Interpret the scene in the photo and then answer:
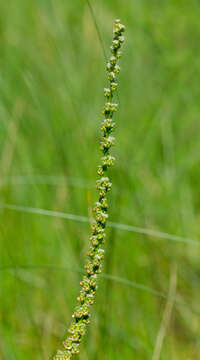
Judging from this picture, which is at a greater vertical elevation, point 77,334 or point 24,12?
point 24,12

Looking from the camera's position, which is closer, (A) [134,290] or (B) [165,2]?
(A) [134,290]

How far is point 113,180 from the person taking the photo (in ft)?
10.6

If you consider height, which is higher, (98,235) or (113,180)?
(113,180)

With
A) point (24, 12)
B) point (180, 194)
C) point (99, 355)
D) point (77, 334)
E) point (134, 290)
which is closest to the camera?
point (77, 334)

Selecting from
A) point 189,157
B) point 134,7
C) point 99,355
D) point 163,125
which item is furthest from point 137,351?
point 134,7

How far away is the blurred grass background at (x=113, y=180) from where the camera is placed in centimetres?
290

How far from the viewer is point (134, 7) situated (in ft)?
15.3

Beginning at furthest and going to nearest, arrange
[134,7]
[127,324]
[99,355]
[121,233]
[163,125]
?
[134,7] → [163,125] → [121,233] → [127,324] → [99,355]

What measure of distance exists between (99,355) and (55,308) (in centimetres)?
69

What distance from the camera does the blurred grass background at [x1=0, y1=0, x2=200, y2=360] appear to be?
2.90 m

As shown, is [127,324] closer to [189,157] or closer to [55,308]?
[55,308]

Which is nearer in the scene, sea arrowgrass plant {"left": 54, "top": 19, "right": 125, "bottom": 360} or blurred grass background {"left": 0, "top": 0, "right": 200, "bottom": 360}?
sea arrowgrass plant {"left": 54, "top": 19, "right": 125, "bottom": 360}

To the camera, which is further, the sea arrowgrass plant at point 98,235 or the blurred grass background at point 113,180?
the blurred grass background at point 113,180

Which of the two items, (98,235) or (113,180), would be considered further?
(113,180)
